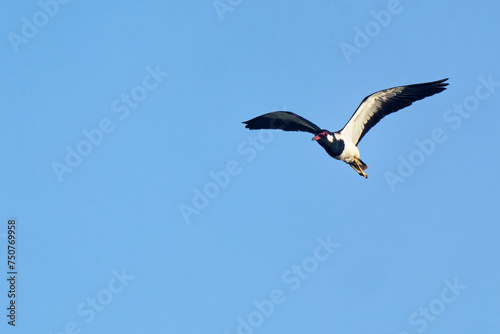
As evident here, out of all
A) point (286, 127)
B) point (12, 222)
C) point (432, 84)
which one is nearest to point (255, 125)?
point (286, 127)

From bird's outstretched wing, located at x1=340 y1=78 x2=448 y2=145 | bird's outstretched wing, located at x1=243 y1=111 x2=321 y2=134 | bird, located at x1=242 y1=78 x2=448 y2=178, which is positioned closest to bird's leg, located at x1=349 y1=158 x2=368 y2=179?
bird, located at x1=242 y1=78 x2=448 y2=178

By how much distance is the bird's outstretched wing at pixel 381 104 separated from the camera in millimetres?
26156

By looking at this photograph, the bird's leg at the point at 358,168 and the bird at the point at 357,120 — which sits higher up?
the bird at the point at 357,120

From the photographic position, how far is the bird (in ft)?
85.4

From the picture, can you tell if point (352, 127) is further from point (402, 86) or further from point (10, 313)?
point (10, 313)

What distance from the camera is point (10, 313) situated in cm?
2900

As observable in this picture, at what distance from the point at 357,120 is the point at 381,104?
853mm

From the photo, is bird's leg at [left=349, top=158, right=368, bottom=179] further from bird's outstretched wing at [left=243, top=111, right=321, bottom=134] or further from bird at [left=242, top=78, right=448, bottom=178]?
bird's outstretched wing at [left=243, top=111, right=321, bottom=134]

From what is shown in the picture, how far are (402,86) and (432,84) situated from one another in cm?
86

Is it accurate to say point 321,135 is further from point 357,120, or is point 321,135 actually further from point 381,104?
point 381,104

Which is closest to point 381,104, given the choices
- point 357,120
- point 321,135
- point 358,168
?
point 357,120

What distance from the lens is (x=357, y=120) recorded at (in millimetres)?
26969

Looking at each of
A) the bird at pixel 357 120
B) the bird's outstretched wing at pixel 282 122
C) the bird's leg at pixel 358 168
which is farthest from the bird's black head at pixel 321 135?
the bird's leg at pixel 358 168

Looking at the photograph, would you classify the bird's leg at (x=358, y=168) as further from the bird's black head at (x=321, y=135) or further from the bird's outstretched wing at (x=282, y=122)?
the bird's outstretched wing at (x=282, y=122)
